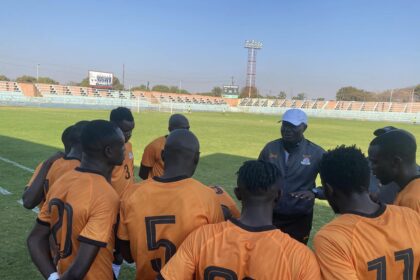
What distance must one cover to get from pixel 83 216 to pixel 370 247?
5.54 ft

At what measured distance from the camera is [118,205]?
8.29ft

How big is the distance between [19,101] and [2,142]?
4264cm

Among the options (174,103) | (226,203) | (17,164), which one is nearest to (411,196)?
(226,203)

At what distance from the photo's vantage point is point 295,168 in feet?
14.3

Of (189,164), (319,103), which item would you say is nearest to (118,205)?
(189,164)

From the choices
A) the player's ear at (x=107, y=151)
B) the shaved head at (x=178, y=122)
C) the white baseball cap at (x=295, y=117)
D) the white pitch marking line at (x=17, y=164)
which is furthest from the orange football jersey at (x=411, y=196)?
the white pitch marking line at (x=17, y=164)

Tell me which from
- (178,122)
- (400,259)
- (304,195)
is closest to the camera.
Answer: (400,259)

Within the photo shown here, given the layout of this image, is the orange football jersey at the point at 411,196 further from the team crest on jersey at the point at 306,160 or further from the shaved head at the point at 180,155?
the team crest on jersey at the point at 306,160

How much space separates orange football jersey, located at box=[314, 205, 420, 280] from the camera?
194 centimetres

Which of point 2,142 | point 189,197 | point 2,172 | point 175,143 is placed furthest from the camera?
point 2,142

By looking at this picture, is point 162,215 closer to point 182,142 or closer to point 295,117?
point 182,142

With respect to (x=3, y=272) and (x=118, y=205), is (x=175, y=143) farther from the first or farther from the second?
(x=3, y=272)

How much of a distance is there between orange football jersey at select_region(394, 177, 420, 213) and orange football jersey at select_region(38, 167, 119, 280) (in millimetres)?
1928

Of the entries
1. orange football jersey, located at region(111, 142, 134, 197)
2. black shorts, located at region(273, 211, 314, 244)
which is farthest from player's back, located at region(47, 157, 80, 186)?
black shorts, located at region(273, 211, 314, 244)
